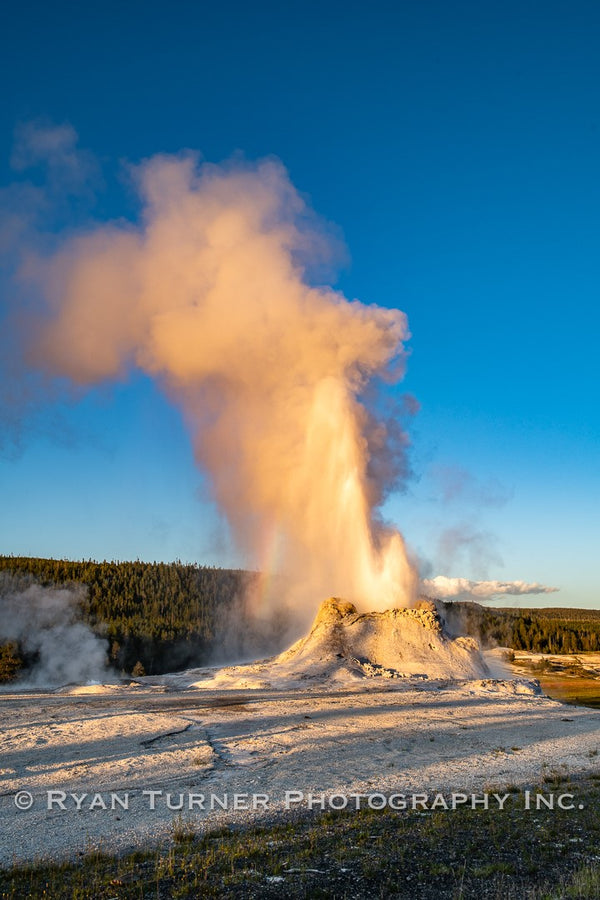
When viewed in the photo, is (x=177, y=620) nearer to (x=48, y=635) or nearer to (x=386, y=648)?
(x=48, y=635)

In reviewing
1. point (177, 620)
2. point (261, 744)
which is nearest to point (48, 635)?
point (177, 620)

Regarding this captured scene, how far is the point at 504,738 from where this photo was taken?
20.6 metres

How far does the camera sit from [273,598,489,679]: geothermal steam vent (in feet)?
119

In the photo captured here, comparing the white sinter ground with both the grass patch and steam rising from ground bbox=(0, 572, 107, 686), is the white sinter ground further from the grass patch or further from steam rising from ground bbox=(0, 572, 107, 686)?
steam rising from ground bbox=(0, 572, 107, 686)

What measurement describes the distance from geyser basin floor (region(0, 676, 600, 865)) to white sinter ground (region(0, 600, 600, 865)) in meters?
0.06

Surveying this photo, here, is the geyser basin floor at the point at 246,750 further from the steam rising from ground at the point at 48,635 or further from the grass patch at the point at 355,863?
the steam rising from ground at the point at 48,635

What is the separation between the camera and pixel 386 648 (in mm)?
38750

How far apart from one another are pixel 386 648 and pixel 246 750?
22264 millimetres

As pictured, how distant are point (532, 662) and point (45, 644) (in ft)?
163

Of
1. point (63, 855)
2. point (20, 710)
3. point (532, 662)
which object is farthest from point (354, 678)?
point (532, 662)

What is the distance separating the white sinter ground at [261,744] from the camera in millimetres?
12047

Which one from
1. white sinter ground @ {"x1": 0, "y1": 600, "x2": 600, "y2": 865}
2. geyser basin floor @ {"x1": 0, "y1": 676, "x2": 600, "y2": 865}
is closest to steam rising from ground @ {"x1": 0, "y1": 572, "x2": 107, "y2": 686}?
white sinter ground @ {"x1": 0, "y1": 600, "x2": 600, "y2": 865}

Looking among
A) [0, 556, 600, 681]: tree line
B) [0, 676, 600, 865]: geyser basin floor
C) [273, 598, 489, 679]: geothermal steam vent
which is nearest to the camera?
[0, 676, 600, 865]: geyser basin floor

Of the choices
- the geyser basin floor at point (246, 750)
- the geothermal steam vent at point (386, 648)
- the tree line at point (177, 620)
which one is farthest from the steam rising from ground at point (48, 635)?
the geyser basin floor at point (246, 750)
